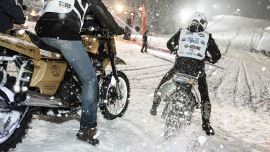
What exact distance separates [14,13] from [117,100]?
2490mm

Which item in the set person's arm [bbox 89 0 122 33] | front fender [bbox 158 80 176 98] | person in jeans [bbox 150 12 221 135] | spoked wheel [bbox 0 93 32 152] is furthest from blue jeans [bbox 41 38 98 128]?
person in jeans [bbox 150 12 221 135]

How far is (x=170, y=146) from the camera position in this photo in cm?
548

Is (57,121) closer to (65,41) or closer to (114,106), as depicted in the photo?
(114,106)

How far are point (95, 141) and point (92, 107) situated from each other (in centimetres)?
45

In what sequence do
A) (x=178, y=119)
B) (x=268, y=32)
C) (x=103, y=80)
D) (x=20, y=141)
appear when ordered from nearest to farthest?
1. (x=20, y=141)
2. (x=103, y=80)
3. (x=178, y=119)
4. (x=268, y=32)

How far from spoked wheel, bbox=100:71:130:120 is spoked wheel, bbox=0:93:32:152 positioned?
1.75 meters

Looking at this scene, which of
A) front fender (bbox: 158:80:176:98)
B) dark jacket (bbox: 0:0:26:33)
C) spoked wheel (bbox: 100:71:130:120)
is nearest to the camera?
dark jacket (bbox: 0:0:26:33)

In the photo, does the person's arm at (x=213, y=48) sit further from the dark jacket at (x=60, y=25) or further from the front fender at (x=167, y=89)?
the dark jacket at (x=60, y=25)

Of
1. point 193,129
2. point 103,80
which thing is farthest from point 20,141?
point 193,129

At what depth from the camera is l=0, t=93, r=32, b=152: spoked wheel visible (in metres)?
3.99

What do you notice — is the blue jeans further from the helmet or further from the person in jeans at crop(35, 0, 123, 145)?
the helmet

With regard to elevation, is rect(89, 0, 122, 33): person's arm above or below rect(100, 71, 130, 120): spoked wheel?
above

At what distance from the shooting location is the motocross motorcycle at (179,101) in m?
5.94

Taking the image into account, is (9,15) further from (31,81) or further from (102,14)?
(102,14)
